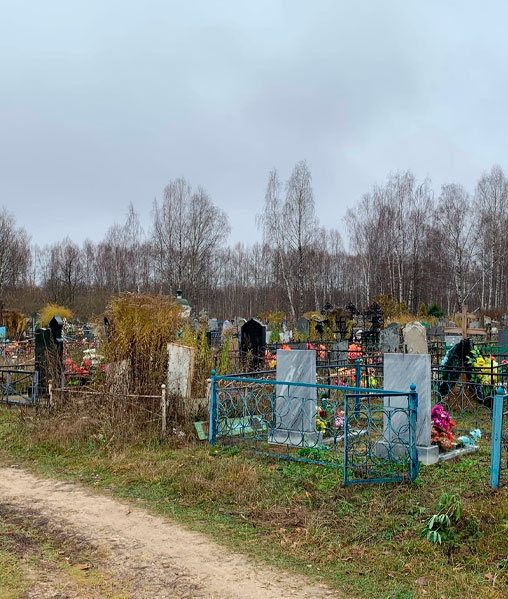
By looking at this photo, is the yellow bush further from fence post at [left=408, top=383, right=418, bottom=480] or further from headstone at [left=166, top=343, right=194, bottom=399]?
fence post at [left=408, top=383, right=418, bottom=480]

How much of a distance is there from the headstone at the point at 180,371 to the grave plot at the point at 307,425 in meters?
0.61

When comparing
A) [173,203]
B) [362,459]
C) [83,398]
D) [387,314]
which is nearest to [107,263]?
[173,203]

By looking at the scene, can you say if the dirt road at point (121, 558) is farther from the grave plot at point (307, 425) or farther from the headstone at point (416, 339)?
the headstone at point (416, 339)

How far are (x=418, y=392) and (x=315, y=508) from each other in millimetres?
2431

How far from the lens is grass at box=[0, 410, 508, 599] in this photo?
438cm

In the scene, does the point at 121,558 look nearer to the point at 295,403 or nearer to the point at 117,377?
the point at 295,403

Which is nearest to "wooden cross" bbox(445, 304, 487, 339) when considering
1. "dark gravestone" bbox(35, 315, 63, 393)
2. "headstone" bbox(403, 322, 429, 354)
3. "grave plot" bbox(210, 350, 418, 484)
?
"headstone" bbox(403, 322, 429, 354)

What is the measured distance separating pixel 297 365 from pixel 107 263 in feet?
149

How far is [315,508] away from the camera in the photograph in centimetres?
575

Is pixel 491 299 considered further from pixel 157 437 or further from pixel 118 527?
pixel 118 527

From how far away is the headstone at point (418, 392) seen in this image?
7434mm

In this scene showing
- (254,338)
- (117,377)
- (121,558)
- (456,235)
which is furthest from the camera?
(456,235)

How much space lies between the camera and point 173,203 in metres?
Answer: 42.6

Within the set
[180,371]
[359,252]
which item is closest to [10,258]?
[359,252]
